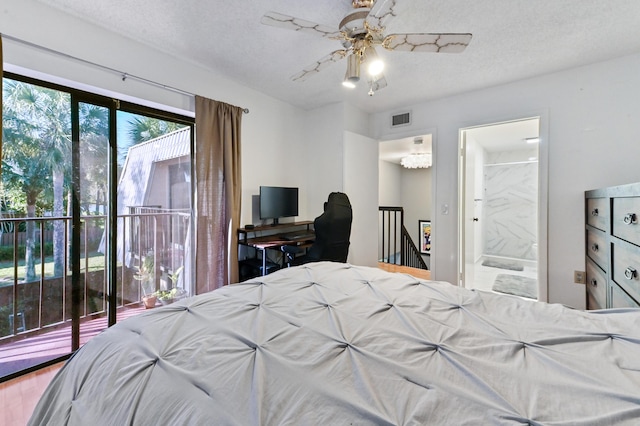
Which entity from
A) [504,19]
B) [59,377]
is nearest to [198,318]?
[59,377]

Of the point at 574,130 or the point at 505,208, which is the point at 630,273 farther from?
the point at 505,208

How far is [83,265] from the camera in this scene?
2.24 meters

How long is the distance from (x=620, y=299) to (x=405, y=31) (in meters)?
2.35

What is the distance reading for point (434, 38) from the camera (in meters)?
1.64

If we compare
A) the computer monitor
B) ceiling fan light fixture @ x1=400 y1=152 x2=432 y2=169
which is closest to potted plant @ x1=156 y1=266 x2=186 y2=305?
the computer monitor

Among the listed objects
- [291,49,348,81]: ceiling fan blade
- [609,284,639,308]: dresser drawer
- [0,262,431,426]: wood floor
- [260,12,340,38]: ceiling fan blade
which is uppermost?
[260,12,340,38]: ceiling fan blade

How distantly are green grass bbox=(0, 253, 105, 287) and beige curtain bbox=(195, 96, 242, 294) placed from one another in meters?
0.77

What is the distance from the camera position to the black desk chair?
266cm

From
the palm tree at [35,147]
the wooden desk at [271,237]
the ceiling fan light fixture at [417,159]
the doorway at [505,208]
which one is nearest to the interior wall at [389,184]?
Result: the ceiling fan light fixture at [417,159]

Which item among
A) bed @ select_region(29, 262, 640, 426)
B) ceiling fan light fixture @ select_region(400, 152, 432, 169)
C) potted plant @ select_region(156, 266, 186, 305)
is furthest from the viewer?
ceiling fan light fixture @ select_region(400, 152, 432, 169)

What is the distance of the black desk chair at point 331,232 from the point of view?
266 cm

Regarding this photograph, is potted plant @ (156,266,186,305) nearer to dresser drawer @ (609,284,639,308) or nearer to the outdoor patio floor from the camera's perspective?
the outdoor patio floor

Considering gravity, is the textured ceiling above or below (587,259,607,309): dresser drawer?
above

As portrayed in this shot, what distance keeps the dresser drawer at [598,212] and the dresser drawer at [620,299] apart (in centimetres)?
45
